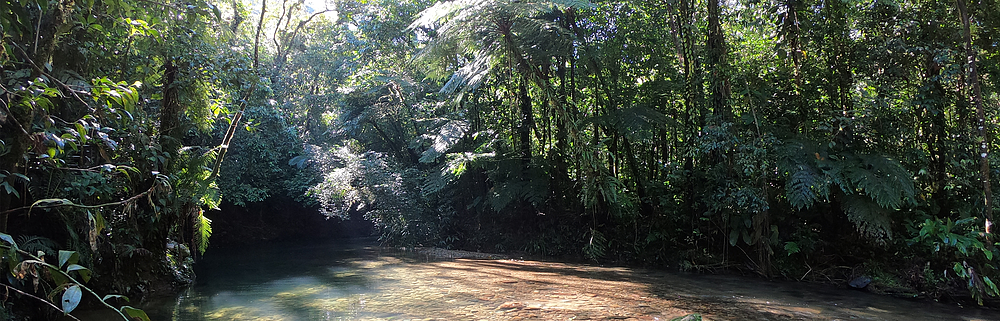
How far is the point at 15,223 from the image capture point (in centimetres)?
479

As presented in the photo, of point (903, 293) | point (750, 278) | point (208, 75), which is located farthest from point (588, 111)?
point (208, 75)

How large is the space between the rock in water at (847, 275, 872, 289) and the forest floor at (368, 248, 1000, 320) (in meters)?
0.21

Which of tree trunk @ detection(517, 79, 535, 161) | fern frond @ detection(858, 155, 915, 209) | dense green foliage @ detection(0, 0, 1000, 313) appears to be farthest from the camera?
tree trunk @ detection(517, 79, 535, 161)

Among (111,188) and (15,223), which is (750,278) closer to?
(111,188)

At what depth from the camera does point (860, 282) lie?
6.02 metres

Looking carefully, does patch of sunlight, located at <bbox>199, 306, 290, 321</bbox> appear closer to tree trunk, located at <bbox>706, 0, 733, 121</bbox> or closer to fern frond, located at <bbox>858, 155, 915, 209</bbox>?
tree trunk, located at <bbox>706, 0, 733, 121</bbox>

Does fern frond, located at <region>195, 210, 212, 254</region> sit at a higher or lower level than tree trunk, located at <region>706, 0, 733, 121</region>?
lower

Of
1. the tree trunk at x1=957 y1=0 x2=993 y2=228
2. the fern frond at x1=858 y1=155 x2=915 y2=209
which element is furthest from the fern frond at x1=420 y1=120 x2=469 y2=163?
the tree trunk at x1=957 y1=0 x2=993 y2=228

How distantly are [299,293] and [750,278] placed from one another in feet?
18.7

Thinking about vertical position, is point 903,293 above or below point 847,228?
below

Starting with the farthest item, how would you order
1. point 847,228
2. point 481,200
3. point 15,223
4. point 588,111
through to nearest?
point 481,200, point 588,111, point 847,228, point 15,223

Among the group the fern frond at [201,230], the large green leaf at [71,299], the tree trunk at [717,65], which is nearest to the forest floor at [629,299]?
the tree trunk at [717,65]

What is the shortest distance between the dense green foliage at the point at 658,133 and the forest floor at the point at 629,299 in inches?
29.4

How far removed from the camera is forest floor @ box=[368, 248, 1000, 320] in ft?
14.9
